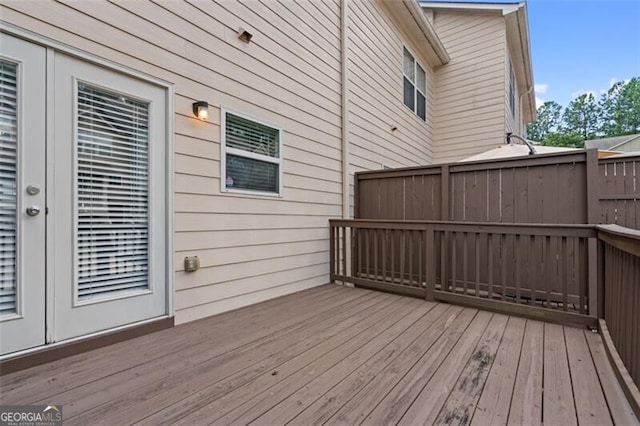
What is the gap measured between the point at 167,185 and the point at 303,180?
1.83 metres

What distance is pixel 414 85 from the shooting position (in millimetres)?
7336

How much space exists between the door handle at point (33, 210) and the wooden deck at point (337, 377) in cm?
93

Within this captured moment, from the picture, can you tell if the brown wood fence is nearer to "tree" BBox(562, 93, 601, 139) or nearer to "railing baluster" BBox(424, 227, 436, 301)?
"railing baluster" BBox(424, 227, 436, 301)

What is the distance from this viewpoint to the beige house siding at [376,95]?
17.0 ft

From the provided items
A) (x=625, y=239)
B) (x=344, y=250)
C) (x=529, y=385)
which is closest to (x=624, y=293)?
(x=625, y=239)

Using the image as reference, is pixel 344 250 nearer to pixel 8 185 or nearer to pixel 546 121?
pixel 8 185

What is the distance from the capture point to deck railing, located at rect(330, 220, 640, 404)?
1.88 metres

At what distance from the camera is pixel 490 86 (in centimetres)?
736

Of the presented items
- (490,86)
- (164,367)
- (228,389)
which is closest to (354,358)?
(228,389)

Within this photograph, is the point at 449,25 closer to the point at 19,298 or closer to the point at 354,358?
the point at 354,358

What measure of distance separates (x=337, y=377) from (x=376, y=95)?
16.7 feet

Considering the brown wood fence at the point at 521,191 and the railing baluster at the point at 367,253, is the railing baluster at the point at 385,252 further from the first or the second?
the brown wood fence at the point at 521,191

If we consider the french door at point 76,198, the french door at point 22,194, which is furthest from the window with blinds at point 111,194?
the french door at point 22,194

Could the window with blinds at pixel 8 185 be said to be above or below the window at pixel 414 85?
below
